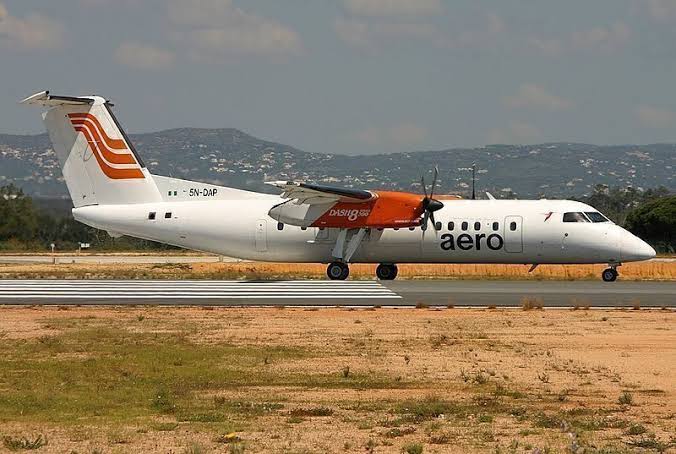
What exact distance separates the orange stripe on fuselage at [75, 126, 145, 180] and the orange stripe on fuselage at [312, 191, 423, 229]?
732 cm

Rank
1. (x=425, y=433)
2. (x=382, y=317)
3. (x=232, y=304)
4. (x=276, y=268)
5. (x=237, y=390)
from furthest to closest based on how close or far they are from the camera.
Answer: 1. (x=276, y=268)
2. (x=232, y=304)
3. (x=382, y=317)
4. (x=237, y=390)
5. (x=425, y=433)

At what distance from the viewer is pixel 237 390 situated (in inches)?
558

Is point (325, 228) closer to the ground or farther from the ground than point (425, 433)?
farther from the ground

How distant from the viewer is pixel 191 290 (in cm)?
3011

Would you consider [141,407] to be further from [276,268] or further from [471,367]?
[276,268]

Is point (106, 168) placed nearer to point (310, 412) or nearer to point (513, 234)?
point (513, 234)

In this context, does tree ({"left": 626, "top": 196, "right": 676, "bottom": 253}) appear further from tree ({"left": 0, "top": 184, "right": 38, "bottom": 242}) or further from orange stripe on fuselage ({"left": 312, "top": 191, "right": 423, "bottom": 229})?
tree ({"left": 0, "top": 184, "right": 38, "bottom": 242})

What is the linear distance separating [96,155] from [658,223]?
52.1 m

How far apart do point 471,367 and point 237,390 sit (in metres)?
4.19

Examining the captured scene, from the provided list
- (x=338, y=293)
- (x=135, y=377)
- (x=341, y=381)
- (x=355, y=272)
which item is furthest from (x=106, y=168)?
(x=341, y=381)

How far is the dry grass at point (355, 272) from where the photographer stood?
1516 inches

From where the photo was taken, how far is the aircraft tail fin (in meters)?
36.1

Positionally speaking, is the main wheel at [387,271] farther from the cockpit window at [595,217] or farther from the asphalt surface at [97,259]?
the asphalt surface at [97,259]

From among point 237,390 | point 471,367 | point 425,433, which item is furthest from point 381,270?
point 425,433
